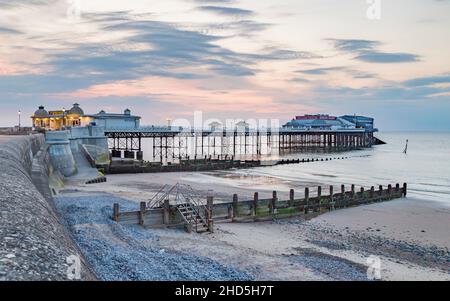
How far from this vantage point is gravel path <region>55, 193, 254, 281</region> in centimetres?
1293

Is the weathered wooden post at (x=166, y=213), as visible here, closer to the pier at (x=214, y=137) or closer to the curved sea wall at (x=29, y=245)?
the curved sea wall at (x=29, y=245)

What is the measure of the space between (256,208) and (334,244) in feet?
20.4

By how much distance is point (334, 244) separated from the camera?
21281 mm

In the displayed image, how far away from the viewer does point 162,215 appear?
70.3ft

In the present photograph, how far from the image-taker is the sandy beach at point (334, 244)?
655 inches

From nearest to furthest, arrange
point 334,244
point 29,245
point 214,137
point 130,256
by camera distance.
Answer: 1. point 29,245
2. point 130,256
3. point 334,244
4. point 214,137

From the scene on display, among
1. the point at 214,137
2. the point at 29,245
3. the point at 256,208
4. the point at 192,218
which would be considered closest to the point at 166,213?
the point at 192,218

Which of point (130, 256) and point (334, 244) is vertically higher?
point (130, 256)

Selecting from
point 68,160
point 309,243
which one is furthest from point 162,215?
point 68,160

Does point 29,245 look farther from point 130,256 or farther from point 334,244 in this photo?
point 334,244

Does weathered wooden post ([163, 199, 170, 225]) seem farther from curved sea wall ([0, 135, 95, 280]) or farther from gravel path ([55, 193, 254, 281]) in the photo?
curved sea wall ([0, 135, 95, 280])

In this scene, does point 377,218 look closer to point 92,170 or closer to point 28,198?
point 28,198

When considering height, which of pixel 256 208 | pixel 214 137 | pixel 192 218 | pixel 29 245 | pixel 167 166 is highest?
pixel 214 137
